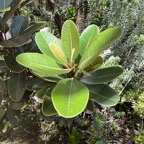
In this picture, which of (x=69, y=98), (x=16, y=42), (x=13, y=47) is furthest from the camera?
(x=13, y=47)

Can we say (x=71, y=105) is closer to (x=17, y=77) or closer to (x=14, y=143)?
(x=17, y=77)

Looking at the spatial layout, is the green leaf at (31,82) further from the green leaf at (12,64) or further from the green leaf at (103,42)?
the green leaf at (103,42)

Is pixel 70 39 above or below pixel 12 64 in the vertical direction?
above

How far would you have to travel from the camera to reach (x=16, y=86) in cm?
113

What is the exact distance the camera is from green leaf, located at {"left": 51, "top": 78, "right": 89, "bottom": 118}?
77cm

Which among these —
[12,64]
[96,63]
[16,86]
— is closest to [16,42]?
[12,64]

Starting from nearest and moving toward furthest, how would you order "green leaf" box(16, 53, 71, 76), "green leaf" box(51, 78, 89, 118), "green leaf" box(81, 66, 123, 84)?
"green leaf" box(51, 78, 89, 118)
"green leaf" box(16, 53, 71, 76)
"green leaf" box(81, 66, 123, 84)

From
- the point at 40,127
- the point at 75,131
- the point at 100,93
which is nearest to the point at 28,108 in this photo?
the point at 40,127

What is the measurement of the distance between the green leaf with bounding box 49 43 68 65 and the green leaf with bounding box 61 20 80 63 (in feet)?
0.09

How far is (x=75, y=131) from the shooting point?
1628mm

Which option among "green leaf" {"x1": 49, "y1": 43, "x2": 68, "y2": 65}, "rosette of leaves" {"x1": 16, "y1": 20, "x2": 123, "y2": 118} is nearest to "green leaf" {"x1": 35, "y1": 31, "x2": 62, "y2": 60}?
"rosette of leaves" {"x1": 16, "y1": 20, "x2": 123, "y2": 118}

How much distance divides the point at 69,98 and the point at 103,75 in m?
0.22

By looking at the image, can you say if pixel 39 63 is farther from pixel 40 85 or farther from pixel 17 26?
pixel 17 26

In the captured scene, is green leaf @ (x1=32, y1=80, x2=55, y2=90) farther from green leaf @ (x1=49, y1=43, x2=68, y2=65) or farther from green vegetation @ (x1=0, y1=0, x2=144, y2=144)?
green leaf @ (x1=49, y1=43, x2=68, y2=65)
